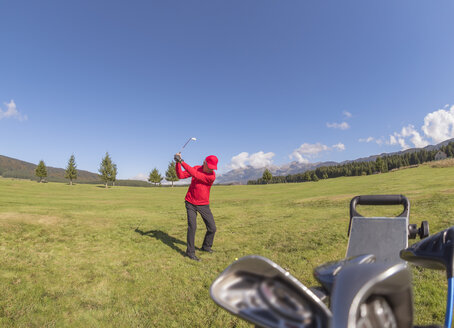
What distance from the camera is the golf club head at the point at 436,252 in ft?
5.05

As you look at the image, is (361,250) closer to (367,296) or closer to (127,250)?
(367,296)

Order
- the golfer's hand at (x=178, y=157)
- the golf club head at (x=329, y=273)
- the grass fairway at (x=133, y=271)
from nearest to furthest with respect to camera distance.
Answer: the golf club head at (x=329, y=273) → the grass fairway at (x=133, y=271) → the golfer's hand at (x=178, y=157)

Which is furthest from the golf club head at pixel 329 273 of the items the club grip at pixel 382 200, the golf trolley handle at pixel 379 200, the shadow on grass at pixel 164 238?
the shadow on grass at pixel 164 238

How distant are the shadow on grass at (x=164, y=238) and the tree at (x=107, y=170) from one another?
73825 millimetres

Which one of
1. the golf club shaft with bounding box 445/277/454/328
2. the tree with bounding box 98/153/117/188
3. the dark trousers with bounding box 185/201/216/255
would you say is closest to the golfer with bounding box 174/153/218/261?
the dark trousers with bounding box 185/201/216/255

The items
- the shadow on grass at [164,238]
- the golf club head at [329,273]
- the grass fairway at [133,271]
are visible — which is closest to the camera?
the golf club head at [329,273]

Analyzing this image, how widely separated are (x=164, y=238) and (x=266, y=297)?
921 cm

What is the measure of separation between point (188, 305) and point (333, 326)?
410 cm

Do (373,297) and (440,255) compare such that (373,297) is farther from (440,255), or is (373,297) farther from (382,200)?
(382,200)

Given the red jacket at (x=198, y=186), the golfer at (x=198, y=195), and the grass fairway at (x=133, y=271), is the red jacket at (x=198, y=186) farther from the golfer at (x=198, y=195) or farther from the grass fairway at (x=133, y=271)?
the grass fairway at (x=133, y=271)

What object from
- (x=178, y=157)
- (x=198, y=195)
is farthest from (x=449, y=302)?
(x=198, y=195)

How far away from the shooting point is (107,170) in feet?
252

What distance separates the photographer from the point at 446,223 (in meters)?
8.82

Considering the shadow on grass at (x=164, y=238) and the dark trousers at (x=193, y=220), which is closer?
the dark trousers at (x=193, y=220)
